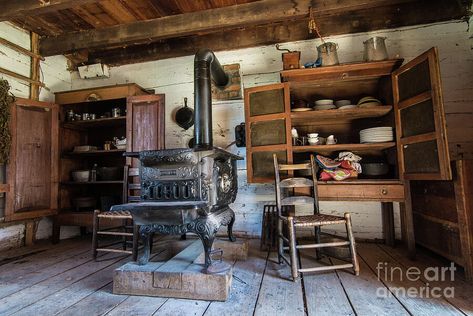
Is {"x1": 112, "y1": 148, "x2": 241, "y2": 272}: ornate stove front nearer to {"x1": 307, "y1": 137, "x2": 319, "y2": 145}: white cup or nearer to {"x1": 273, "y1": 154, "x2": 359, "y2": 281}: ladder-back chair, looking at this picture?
{"x1": 273, "y1": 154, "x2": 359, "y2": 281}: ladder-back chair

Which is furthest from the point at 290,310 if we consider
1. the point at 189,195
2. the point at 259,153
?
the point at 259,153

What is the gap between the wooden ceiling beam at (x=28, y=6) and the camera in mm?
2166

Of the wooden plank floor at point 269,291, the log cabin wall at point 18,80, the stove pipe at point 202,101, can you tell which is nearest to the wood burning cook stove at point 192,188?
the stove pipe at point 202,101

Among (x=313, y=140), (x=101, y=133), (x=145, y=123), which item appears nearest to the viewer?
(x=313, y=140)

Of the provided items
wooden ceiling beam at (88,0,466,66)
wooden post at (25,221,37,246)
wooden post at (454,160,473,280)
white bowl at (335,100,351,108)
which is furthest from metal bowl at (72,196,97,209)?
wooden post at (454,160,473,280)

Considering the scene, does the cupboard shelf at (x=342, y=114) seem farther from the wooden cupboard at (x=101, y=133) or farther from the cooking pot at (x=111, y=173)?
the cooking pot at (x=111, y=173)

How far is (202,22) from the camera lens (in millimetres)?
2553

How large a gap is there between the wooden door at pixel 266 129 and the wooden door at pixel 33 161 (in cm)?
231

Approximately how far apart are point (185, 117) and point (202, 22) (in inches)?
42.9

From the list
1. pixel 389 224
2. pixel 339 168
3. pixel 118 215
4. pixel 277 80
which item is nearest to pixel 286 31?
pixel 277 80

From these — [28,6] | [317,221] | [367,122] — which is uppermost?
[28,6]

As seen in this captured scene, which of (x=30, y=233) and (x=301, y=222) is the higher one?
(x=301, y=222)

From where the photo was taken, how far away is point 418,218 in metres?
2.26

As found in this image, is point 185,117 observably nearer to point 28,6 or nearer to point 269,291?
point 28,6
